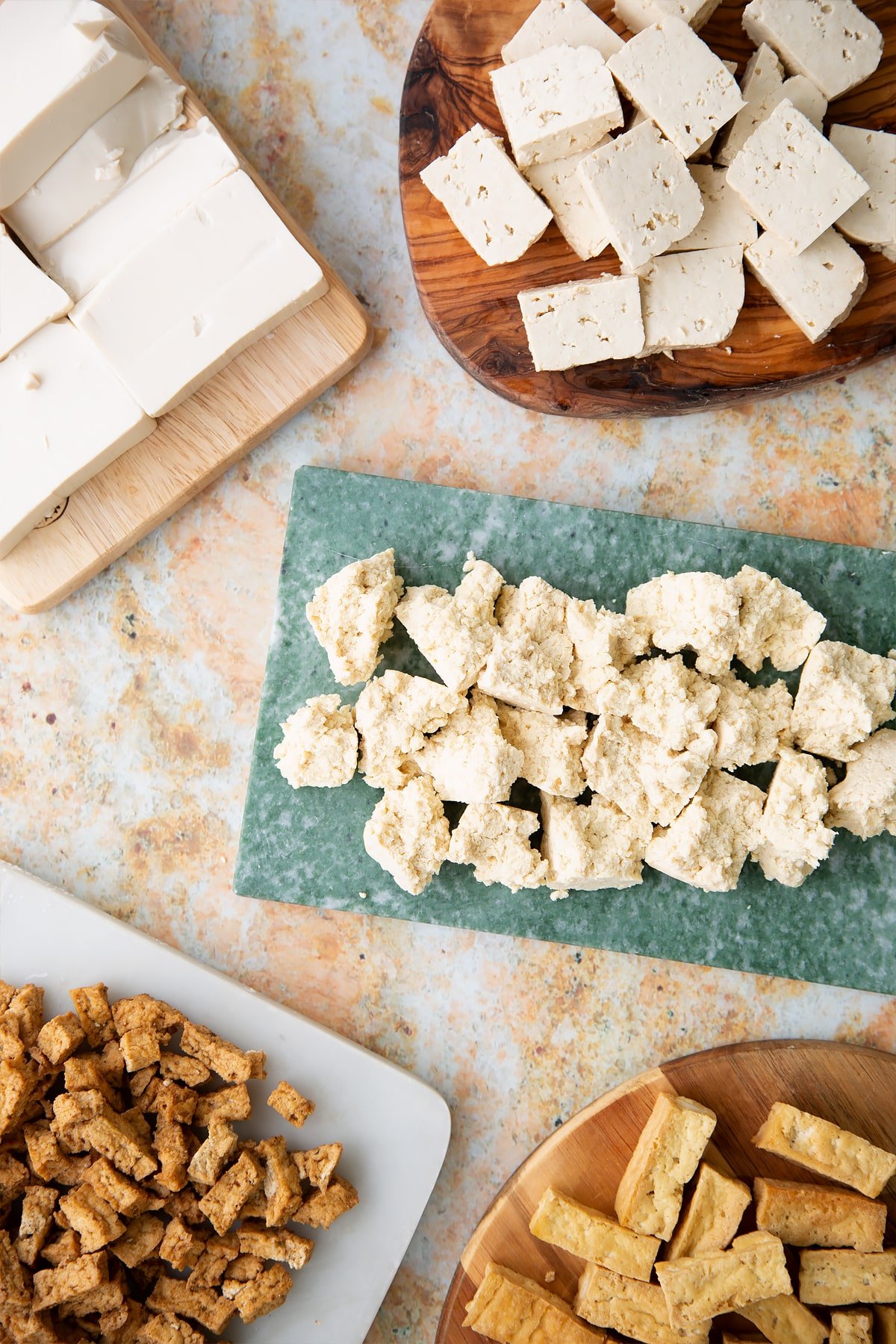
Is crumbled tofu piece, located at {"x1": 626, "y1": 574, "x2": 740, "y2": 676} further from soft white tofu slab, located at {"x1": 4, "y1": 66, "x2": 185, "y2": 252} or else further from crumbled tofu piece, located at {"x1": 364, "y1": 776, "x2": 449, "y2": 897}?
soft white tofu slab, located at {"x1": 4, "y1": 66, "x2": 185, "y2": 252}

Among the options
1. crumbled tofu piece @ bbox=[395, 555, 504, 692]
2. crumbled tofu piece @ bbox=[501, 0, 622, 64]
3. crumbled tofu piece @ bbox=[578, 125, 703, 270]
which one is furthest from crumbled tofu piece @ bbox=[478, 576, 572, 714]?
crumbled tofu piece @ bbox=[501, 0, 622, 64]

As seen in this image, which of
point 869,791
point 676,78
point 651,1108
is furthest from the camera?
point 651,1108

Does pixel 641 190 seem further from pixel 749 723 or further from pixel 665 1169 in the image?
pixel 665 1169

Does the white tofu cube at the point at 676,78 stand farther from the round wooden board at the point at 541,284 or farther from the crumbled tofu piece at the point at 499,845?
the crumbled tofu piece at the point at 499,845

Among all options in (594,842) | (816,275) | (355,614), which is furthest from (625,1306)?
(816,275)

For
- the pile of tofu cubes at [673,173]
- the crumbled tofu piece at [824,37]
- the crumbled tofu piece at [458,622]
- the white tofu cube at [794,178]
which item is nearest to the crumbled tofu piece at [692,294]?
the pile of tofu cubes at [673,173]

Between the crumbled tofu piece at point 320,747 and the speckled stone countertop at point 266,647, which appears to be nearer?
the crumbled tofu piece at point 320,747
